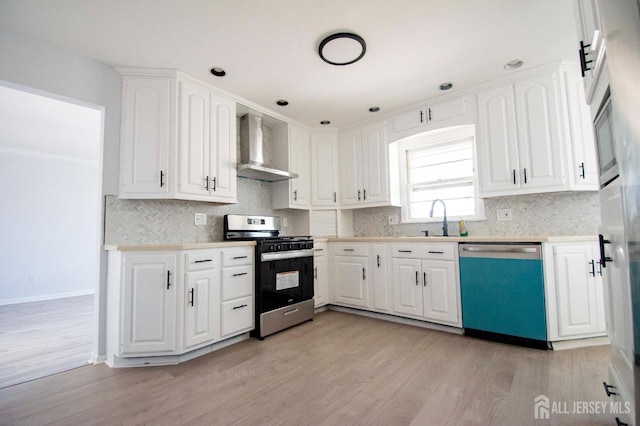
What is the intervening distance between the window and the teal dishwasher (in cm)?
75

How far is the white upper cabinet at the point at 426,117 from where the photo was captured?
3.11m

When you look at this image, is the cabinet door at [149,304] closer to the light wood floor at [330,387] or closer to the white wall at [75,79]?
the light wood floor at [330,387]

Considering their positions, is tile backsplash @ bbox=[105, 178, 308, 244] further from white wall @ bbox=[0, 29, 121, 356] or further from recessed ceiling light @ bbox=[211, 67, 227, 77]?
recessed ceiling light @ bbox=[211, 67, 227, 77]

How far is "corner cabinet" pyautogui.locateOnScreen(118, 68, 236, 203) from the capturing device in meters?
2.49

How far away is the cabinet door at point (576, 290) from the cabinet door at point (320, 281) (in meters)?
2.33

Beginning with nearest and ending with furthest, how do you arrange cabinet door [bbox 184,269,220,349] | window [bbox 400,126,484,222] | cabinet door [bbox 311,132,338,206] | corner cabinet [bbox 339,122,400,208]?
cabinet door [bbox 184,269,220,349] → window [bbox 400,126,484,222] → corner cabinet [bbox 339,122,400,208] → cabinet door [bbox 311,132,338,206]

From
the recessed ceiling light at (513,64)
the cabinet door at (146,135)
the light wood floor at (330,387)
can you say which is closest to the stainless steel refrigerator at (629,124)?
the light wood floor at (330,387)

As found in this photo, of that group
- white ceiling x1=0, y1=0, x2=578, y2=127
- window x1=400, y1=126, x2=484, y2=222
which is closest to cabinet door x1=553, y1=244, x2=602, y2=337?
window x1=400, y1=126, x2=484, y2=222

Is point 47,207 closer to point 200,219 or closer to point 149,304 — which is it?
point 200,219

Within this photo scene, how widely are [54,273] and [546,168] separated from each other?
7419mm

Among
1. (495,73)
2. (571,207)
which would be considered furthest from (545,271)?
(495,73)

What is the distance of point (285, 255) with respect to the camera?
10.1ft

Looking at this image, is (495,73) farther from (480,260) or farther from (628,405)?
(628,405)

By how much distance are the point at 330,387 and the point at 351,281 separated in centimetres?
175
